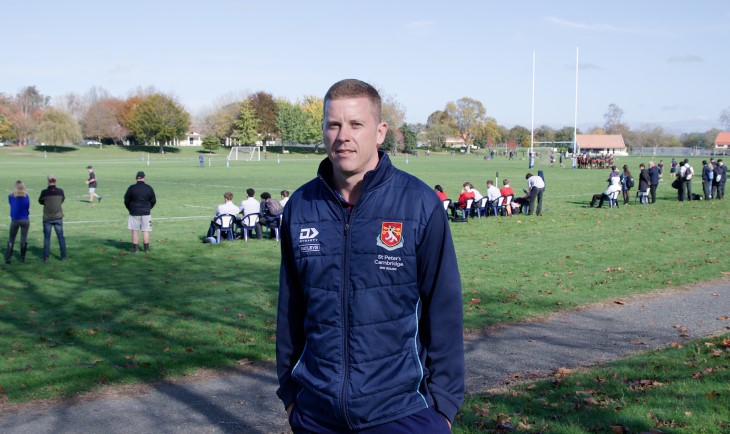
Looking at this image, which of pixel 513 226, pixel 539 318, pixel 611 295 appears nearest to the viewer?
pixel 539 318

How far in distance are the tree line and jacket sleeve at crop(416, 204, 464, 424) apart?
312ft

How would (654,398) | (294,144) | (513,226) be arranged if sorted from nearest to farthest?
(654,398) → (513,226) → (294,144)

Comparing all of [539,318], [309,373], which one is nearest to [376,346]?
[309,373]

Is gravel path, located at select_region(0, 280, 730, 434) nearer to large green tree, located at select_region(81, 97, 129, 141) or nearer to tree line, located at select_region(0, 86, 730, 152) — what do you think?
tree line, located at select_region(0, 86, 730, 152)

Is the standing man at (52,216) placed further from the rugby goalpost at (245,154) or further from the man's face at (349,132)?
the rugby goalpost at (245,154)

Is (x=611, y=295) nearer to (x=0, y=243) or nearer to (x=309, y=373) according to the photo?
(x=309, y=373)

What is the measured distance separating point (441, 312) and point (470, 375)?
4.87 metres

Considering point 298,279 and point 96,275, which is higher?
point 298,279

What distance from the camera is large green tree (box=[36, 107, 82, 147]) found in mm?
100375

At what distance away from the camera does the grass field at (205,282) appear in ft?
27.5

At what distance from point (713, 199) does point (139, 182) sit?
24.7 m

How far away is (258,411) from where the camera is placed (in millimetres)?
6516

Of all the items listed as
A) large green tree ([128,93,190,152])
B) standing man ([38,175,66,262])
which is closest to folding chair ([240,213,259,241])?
standing man ([38,175,66,262])

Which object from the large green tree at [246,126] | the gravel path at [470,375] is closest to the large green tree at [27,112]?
the large green tree at [246,126]
